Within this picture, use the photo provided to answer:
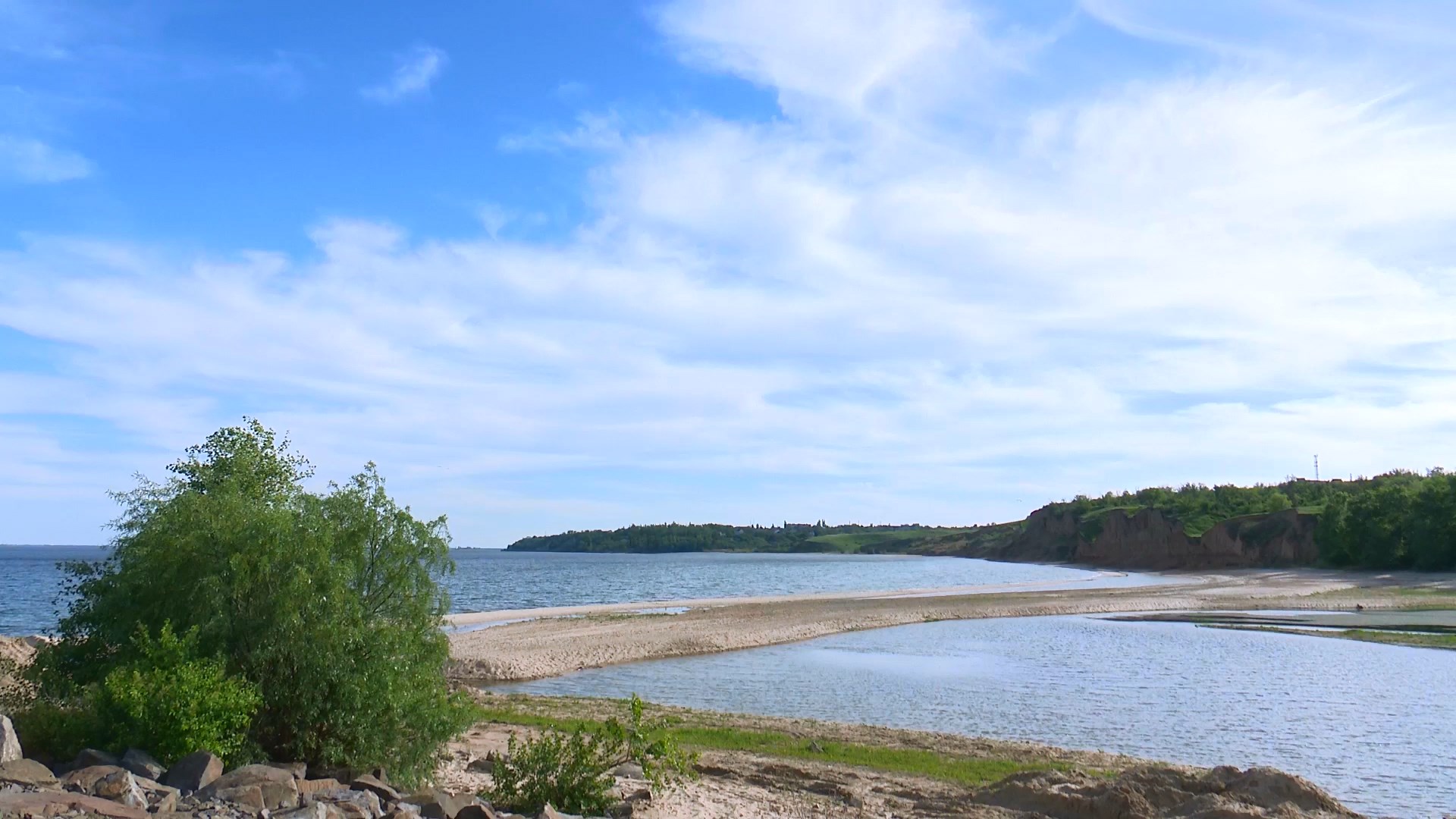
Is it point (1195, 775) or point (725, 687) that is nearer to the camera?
point (1195, 775)

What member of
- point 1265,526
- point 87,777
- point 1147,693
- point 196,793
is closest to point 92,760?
point 87,777

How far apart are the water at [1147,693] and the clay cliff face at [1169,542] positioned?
7976 cm

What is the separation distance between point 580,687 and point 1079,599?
47944 millimetres

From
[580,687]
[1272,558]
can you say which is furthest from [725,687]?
[1272,558]

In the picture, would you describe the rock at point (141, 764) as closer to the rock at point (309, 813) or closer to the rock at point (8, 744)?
the rock at point (8, 744)

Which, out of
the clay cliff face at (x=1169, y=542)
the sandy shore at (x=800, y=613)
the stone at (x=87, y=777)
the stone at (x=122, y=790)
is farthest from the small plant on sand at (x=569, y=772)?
the clay cliff face at (x=1169, y=542)

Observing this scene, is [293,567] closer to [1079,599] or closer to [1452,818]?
[1452,818]

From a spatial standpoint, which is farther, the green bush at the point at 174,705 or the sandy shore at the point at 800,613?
the sandy shore at the point at 800,613

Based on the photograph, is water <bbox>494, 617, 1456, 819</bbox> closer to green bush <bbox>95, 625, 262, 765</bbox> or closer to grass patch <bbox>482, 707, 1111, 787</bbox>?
grass patch <bbox>482, 707, 1111, 787</bbox>

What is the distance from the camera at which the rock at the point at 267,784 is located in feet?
36.3

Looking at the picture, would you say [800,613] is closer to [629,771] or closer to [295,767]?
[629,771]

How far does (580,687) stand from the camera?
103 ft

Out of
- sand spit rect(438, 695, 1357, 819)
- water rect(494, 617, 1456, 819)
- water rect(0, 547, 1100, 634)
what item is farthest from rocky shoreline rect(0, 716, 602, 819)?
water rect(0, 547, 1100, 634)

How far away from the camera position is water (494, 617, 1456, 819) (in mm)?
20359
